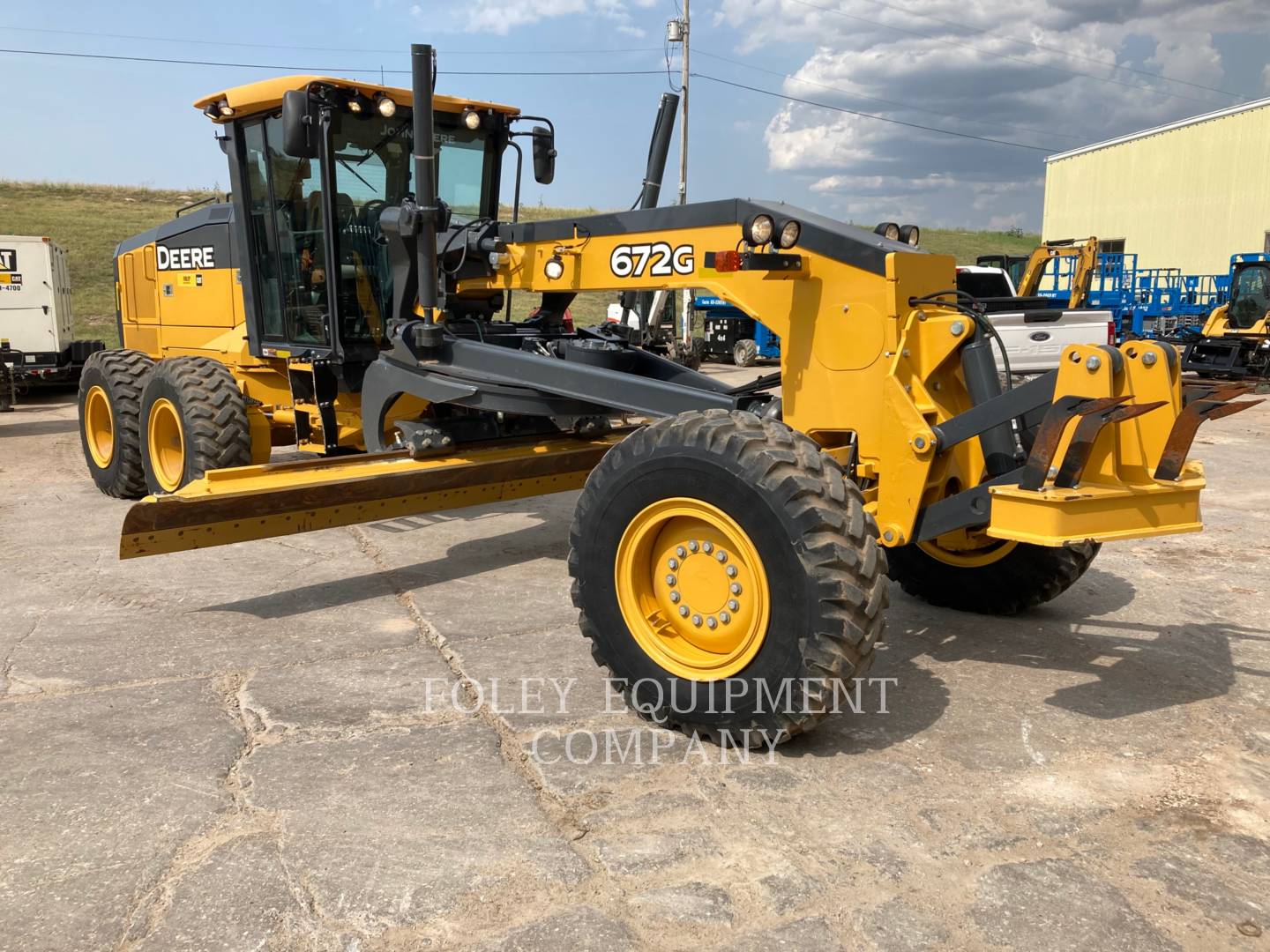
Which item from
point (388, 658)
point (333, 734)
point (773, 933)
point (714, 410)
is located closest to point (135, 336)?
point (388, 658)

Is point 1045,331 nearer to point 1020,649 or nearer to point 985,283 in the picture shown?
point 985,283

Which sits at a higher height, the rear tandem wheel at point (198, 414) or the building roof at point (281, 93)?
the building roof at point (281, 93)

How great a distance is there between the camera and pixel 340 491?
5648 mm

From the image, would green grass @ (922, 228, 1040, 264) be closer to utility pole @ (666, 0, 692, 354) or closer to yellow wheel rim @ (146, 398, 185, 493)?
utility pole @ (666, 0, 692, 354)

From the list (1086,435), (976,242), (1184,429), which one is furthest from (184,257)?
(976,242)

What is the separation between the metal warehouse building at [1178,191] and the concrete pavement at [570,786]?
33336 mm

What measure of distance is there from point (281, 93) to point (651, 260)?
3439 millimetres

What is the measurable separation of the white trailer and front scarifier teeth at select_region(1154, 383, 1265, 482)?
17314mm

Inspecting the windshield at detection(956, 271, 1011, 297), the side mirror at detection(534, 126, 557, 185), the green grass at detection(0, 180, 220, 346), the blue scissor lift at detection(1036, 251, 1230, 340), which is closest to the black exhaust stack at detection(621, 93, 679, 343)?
the side mirror at detection(534, 126, 557, 185)

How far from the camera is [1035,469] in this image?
3.50m

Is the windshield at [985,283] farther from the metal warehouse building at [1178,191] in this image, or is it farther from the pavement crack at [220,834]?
the metal warehouse building at [1178,191]

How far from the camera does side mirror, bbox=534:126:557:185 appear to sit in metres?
7.00

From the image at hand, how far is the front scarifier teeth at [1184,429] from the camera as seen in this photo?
357 centimetres

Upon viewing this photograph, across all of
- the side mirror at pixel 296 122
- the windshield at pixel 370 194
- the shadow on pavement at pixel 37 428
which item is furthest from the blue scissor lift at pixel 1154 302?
the side mirror at pixel 296 122
